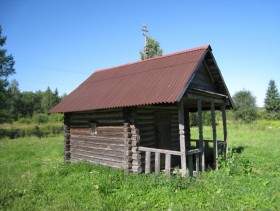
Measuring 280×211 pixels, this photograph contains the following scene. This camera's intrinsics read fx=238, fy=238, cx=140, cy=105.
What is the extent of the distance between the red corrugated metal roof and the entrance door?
6.73 feet

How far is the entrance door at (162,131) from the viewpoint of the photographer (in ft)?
38.6

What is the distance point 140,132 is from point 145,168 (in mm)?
1590

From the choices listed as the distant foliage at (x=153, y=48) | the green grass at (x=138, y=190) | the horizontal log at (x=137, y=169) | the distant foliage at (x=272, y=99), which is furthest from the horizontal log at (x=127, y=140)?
the distant foliage at (x=272, y=99)

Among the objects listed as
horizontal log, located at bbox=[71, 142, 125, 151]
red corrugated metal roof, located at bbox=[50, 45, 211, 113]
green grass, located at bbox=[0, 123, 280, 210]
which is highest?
red corrugated metal roof, located at bbox=[50, 45, 211, 113]

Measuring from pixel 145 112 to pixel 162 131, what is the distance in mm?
1858

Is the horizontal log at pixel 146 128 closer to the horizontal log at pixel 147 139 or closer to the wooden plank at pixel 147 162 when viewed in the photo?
the horizontal log at pixel 147 139

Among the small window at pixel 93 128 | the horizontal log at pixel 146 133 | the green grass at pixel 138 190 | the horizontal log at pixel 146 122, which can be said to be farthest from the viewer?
the small window at pixel 93 128

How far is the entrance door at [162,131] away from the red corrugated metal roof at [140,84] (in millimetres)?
2052

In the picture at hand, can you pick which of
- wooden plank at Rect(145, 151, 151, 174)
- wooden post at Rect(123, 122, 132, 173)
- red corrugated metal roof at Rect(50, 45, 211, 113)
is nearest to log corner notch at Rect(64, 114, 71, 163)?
red corrugated metal roof at Rect(50, 45, 211, 113)

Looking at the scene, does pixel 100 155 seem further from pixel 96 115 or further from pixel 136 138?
pixel 136 138

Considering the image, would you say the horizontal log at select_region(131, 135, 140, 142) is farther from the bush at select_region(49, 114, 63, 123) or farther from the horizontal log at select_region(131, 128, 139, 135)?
the bush at select_region(49, 114, 63, 123)

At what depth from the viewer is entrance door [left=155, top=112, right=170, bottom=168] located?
11.8 meters

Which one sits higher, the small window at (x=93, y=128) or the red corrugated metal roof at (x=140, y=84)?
the red corrugated metal roof at (x=140, y=84)

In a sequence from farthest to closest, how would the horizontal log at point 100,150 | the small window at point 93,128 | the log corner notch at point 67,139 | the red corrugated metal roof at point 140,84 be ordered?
the log corner notch at point 67,139, the small window at point 93,128, the horizontal log at point 100,150, the red corrugated metal roof at point 140,84
